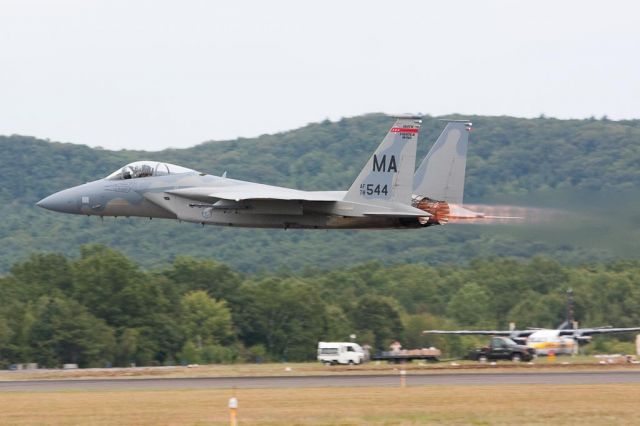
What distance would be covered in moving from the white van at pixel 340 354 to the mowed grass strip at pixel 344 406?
22630mm

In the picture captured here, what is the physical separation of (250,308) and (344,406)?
6439 centimetres

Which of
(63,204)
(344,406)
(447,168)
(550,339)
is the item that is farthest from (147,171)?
(550,339)

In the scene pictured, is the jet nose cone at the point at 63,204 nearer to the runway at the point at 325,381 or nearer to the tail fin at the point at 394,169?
the runway at the point at 325,381

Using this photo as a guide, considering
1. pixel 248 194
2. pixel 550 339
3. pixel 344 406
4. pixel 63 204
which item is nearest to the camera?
pixel 344 406

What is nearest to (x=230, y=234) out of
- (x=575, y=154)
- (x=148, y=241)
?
(x=148, y=241)

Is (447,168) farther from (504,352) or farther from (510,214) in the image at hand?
(504,352)

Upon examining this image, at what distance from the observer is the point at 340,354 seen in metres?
58.9

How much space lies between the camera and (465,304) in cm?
10962

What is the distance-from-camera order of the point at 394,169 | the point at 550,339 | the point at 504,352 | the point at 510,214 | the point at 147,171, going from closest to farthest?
the point at 394,169 → the point at 147,171 → the point at 510,214 → the point at 504,352 → the point at 550,339

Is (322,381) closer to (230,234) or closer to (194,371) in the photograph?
(194,371)

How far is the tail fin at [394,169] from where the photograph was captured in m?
39.8

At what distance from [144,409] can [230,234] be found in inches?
6238

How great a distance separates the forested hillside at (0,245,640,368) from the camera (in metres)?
76.9

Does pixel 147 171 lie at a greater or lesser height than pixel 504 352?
greater
